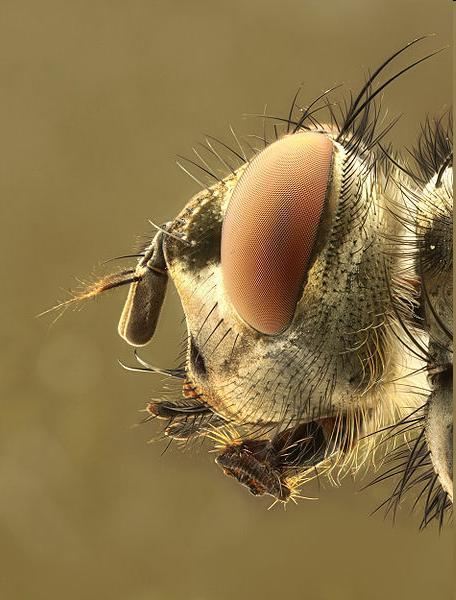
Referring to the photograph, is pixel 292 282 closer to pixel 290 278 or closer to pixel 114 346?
pixel 290 278

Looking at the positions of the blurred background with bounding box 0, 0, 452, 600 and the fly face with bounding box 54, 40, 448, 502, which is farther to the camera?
the blurred background with bounding box 0, 0, 452, 600

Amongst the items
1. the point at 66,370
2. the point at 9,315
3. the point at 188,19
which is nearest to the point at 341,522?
the point at 66,370

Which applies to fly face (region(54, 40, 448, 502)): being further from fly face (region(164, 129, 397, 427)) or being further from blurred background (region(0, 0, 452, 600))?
blurred background (region(0, 0, 452, 600))

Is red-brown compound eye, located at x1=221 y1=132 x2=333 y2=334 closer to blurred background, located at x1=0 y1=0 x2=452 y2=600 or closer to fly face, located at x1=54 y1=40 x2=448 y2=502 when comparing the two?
fly face, located at x1=54 y1=40 x2=448 y2=502

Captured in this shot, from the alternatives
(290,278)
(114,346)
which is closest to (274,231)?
(290,278)

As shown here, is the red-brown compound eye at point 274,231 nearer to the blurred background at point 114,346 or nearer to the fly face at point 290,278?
the fly face at point 290,278

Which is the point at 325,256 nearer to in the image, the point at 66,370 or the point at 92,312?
the point at 92,312

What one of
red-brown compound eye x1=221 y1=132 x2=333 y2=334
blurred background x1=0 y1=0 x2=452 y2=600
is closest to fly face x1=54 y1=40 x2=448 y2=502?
red-brown compound eye x1=221 y1=132 x2=333 y2=334
